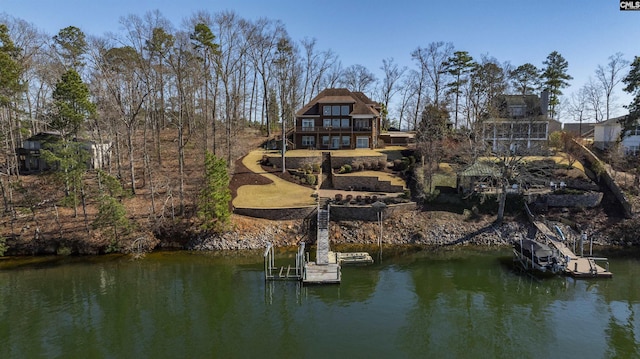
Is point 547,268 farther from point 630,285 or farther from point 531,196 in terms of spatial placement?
point 531,196

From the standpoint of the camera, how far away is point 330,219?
32531 mm

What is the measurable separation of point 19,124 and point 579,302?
49076mm

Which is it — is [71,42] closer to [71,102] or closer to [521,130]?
[71,102]

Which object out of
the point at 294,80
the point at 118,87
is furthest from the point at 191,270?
the point at 294,80

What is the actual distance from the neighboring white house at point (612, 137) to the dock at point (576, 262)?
69.1 feet

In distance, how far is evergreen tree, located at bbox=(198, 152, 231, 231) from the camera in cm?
2945

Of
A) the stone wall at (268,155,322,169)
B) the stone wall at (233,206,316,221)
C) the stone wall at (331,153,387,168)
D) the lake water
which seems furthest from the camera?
the stone wall at (268,155,322,169)

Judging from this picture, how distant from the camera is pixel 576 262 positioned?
81.3 feet

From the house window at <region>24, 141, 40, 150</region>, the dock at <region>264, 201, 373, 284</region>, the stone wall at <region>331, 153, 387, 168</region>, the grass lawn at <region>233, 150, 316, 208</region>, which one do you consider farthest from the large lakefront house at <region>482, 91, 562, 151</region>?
the house window at <region>24, 141, 40, 150</region>

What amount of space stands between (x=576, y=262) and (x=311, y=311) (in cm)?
1680

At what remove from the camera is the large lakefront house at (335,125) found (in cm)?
4984

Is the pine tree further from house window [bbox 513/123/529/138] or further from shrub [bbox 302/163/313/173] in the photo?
shrub [bbox 302/163/313/173]

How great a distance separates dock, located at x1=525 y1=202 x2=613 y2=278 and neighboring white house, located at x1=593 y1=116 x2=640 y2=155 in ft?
69.1

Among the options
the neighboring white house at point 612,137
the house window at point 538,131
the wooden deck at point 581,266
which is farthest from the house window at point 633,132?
the wooden deck at point 581,266
